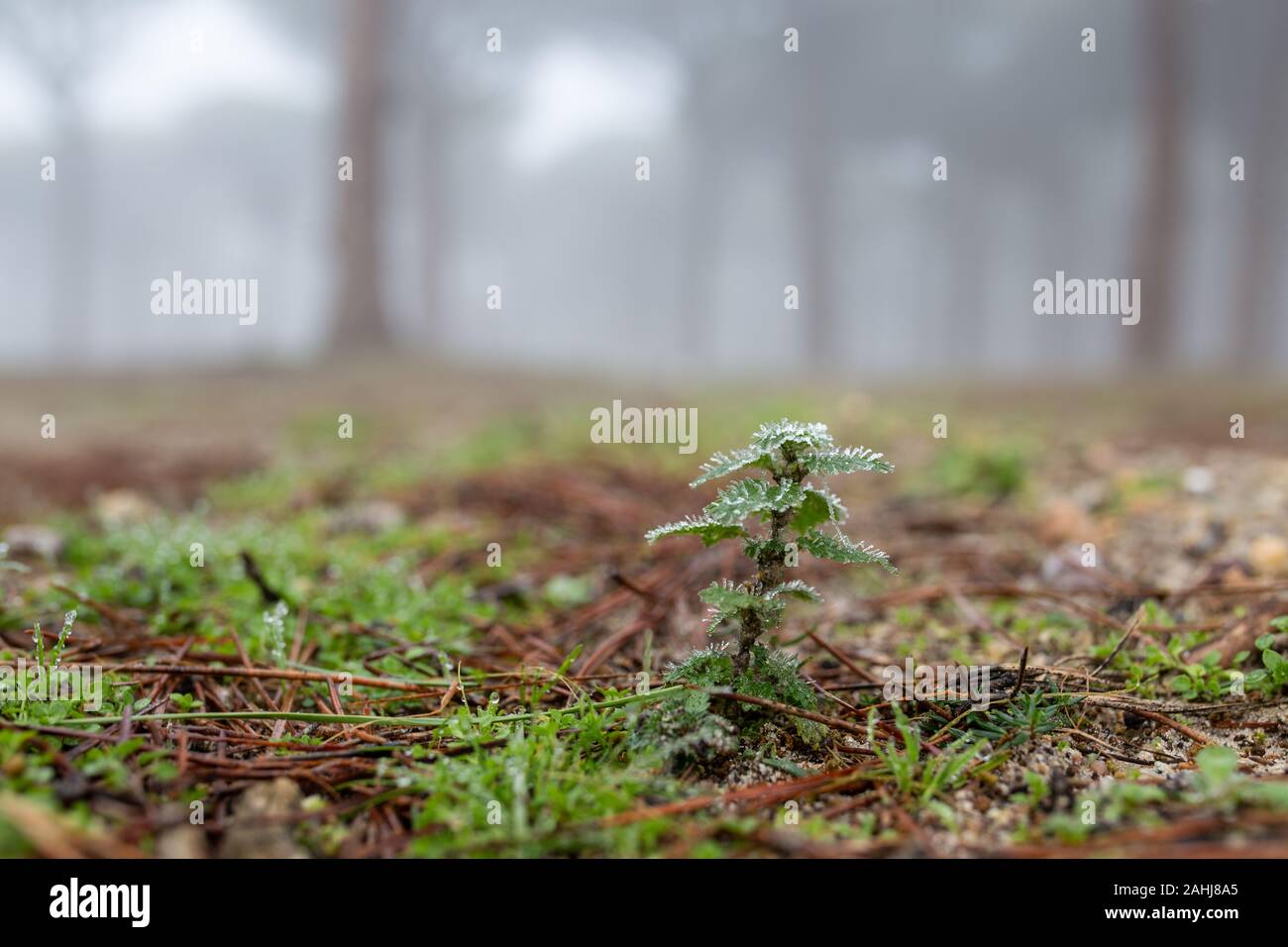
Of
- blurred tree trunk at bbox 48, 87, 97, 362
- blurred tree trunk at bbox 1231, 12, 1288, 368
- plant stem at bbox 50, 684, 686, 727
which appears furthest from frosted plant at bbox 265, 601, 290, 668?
blurred tree trunk at bbox 48, 87, 97, 362

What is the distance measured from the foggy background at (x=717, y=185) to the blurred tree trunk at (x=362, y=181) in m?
0.05

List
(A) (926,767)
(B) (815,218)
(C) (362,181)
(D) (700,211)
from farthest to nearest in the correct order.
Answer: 1. (D) (700,211)
2. (B) (815,218)
3. (C) (362,181)
4. (A) (926,767)

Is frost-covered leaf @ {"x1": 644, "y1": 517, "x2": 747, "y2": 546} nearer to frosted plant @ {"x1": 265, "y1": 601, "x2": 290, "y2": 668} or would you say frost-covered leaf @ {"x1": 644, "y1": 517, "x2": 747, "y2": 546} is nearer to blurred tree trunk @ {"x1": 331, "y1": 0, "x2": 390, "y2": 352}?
frosted plant @ {"x1": 265, "y1": 601, "x2": 290, "y2": 668}

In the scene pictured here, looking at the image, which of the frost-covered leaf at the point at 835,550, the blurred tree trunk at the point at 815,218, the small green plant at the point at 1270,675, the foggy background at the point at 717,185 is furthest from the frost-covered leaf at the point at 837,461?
the blurred tree trunk at the point at 815,218

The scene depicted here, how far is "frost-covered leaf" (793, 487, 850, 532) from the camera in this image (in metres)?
1.71

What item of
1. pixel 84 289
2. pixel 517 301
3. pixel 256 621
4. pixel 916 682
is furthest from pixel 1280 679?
pixel 517 301

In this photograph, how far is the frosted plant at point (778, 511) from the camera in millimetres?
1711

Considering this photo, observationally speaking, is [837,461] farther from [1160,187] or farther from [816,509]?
[1160,187]

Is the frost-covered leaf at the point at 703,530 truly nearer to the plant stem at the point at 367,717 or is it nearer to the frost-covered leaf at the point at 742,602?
the frost-covered leaf at the point at 742,602

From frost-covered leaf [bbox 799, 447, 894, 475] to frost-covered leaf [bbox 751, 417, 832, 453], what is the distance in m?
0.02

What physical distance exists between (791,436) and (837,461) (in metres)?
0.12

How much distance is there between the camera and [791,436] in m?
1.73

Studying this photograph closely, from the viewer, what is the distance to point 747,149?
34812mm

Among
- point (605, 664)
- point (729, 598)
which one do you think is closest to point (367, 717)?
point (605, 664)
